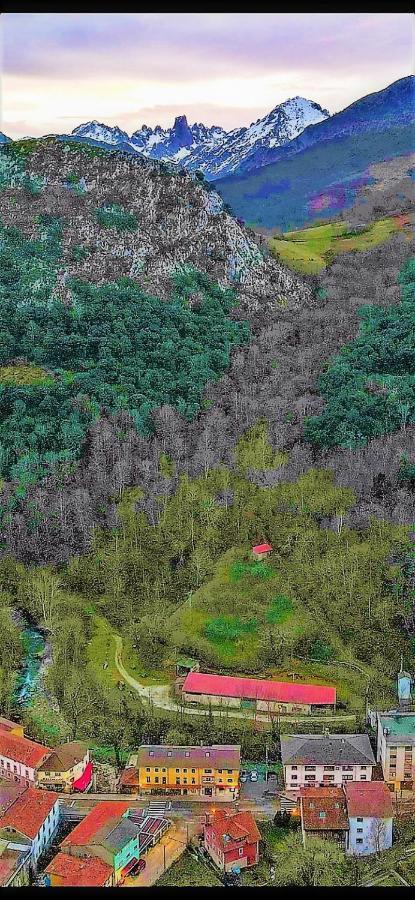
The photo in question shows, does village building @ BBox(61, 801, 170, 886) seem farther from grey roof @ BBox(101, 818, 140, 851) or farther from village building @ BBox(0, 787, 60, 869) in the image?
village building @ BBox(0, 787, 60, 869)

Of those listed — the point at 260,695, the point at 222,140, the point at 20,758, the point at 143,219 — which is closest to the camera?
the point at 20,758

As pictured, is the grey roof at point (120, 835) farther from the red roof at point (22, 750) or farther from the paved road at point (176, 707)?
the paved road at point (176, 707)

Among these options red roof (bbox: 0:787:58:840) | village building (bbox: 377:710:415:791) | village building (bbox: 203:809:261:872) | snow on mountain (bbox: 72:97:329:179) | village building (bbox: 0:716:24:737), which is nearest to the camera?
village building (bbox: 203:809:261:872)

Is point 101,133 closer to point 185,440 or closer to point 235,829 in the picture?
point 185,440

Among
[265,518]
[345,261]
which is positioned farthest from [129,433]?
[345,261]

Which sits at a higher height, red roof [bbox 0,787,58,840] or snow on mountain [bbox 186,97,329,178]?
snow on mountain [bbox 186,97,329,178]

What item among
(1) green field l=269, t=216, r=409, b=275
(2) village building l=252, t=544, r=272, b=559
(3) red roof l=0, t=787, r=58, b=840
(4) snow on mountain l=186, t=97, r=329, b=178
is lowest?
(3) red roof l=0, t=787, r=58, b=840

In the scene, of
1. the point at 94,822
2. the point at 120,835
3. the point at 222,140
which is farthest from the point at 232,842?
the point at 222,140

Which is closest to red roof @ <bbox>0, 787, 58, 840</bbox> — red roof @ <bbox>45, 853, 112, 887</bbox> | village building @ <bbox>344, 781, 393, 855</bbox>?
red roof @ <bbox>45, 853, 112, 887</bbox>
